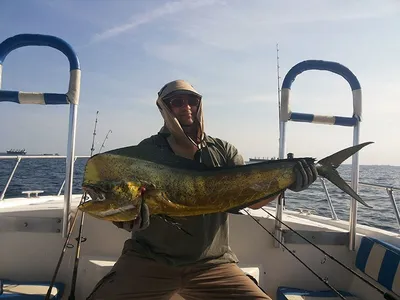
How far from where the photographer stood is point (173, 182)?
212 centimetres

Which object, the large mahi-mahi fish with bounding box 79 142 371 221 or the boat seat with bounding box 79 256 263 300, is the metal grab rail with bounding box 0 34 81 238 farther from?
the large mahi-mahi fish with bounding box 79 142 371 221

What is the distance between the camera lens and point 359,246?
161 inches

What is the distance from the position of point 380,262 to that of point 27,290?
377cm

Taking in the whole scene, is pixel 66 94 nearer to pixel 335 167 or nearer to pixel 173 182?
pixel 173 182

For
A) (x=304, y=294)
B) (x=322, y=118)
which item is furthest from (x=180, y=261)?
(x=322, y=118)

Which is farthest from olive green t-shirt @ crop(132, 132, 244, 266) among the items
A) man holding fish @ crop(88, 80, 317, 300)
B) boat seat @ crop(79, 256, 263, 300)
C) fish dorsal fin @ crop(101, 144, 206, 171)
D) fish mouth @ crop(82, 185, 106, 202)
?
fish mouth @ crop(82, 185, 106, 202)

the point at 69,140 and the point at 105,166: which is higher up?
the point at 69,140

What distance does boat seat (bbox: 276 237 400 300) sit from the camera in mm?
3402

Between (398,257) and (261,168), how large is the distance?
84.7 inches

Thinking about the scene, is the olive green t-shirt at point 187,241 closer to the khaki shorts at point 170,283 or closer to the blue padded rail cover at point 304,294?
the khaki shorts at point 170,283

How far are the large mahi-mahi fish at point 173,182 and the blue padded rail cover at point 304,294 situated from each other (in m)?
2.03

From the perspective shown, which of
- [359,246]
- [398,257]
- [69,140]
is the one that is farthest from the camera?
[359,246]

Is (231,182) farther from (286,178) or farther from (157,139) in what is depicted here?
Result: (157,139)

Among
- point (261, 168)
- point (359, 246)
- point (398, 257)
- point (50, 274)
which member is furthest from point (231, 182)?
point (50, 274)
